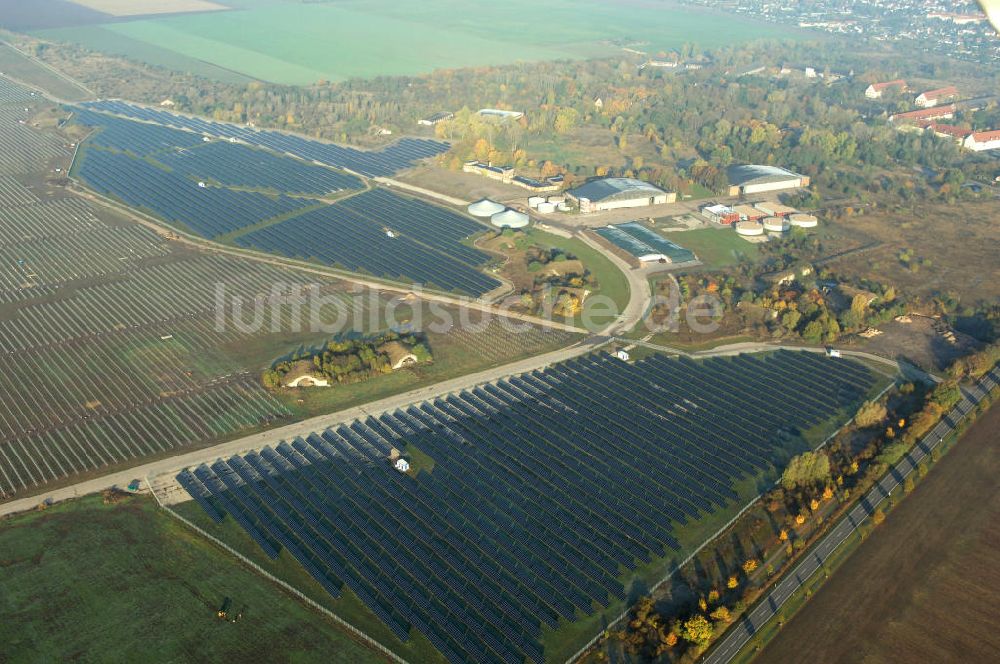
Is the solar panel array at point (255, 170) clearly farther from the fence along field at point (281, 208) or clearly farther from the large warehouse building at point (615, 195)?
the large warehouse building at point (615, 195)

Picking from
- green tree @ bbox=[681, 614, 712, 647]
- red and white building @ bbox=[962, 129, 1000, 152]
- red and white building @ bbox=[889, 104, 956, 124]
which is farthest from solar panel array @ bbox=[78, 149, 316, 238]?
red and white building @ bbox=[889, 104, 956, 124]

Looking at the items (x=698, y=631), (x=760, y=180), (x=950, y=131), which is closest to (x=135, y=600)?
(x=698, y=631)

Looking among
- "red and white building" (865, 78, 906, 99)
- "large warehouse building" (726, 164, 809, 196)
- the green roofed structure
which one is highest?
"red and white building" (865, 78, 906, 99)

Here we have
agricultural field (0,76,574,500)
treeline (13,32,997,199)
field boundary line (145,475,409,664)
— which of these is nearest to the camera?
field boundary line (145,475,409,664)

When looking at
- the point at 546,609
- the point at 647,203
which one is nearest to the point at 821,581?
the point at 546,609

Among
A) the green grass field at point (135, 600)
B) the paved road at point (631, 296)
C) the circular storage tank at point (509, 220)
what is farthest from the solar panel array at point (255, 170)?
the green grass field at point (135, 600)

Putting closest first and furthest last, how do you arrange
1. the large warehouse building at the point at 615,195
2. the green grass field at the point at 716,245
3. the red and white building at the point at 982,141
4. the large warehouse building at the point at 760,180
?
the green grass field at the point at 716,245
the large warehouse building at the point at 615,195
the large warehouse building at the point at 760,180
the red and white building at the point at 982,141

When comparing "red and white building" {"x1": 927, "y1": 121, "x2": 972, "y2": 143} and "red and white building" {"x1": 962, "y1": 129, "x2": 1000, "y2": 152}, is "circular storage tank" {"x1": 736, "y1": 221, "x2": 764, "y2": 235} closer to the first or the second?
"red and white building" {"x1": 927, "y1": 121, "x2": 972, "y2": 143}

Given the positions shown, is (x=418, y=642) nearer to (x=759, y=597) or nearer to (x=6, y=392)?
(x=759, y=597)
